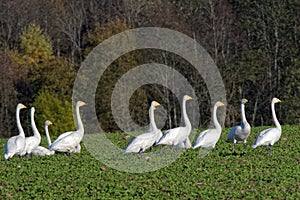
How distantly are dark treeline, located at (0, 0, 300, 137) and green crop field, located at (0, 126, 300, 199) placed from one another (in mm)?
30956

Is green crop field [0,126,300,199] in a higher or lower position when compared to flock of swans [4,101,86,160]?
lower

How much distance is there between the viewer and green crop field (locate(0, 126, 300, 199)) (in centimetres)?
1889

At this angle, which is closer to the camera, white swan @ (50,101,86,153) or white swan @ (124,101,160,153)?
white swan @ (124,101,160,153)

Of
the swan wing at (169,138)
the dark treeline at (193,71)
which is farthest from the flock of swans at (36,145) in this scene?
the dark treeline at (193,71)

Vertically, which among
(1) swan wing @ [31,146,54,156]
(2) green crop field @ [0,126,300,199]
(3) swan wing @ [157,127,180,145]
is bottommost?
(2) green crop field @ [0,126,300,199]

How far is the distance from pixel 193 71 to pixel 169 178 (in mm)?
35364

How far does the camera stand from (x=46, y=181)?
20.2 meters

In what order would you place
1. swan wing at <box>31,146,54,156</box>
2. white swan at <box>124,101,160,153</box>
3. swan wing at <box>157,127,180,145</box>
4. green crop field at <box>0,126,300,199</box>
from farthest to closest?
swan wing at <box>31,146,54,156</box>
swan wing at <box>157,127,180,145</box>
white swan at <box>124,101,160,153</box>
green crop field at <box>0,126,300,199</box>

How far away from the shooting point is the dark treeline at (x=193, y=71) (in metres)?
55.5

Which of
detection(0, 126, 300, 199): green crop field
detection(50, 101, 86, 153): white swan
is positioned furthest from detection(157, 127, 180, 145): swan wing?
detection(50, 101, 86, 153): white swan

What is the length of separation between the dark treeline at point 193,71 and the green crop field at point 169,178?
31.0 metres

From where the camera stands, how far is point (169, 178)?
20438mm

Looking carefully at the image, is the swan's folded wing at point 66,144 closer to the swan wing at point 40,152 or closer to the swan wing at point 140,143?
the swan wing at point 40,152

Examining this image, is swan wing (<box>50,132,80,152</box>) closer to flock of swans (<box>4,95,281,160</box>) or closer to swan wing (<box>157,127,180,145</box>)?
flock of swans (<box>4,95,281,160</box>)
